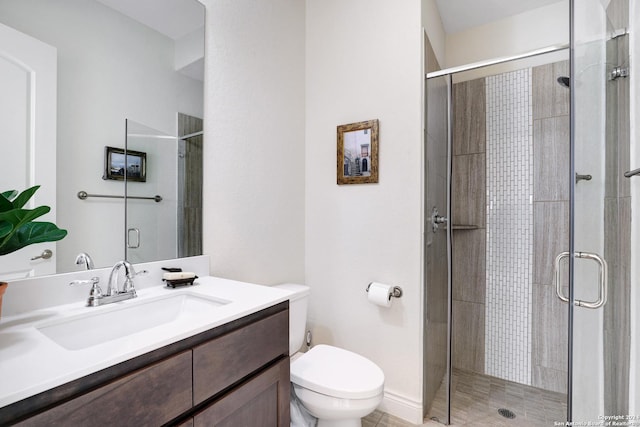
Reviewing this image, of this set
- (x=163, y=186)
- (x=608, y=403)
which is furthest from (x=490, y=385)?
(x=163, y=186)

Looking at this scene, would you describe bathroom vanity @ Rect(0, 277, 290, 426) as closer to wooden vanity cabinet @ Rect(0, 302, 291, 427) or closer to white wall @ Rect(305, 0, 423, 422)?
wooden vanity cabinet @ Rect(0, 302, 291, 427)

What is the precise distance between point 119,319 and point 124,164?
603 mm

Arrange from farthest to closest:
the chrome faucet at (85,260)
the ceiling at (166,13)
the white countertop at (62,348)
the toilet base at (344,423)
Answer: the toilet base at (344,423)
the ceiling at (166,13)
the chrome faucet at (85,260)
the white countertop at (62,348)

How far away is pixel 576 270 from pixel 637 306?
176 millimetres

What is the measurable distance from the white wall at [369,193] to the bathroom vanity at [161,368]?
34.3 inches

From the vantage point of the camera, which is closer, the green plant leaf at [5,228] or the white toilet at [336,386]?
the green plant leaf at [5,228]

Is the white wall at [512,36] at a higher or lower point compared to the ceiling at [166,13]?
higher

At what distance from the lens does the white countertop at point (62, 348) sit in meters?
0.57

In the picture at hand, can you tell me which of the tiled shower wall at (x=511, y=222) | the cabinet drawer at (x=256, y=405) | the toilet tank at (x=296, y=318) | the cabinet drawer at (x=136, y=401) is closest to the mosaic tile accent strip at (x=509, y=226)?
the tiled shower wall at (x=511, y=222)

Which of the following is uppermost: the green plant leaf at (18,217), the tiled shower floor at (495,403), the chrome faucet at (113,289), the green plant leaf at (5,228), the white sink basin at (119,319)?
the green plant leaf at (18,217)

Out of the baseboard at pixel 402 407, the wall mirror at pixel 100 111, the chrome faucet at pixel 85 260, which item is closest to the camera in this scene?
the wall mirror at pixel 100 111

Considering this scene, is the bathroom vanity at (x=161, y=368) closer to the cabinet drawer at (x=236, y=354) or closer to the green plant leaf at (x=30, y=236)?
the cabinet drawer at (x=236, y=354)

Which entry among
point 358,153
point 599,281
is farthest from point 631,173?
point 358,153

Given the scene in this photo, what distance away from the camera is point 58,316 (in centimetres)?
91
